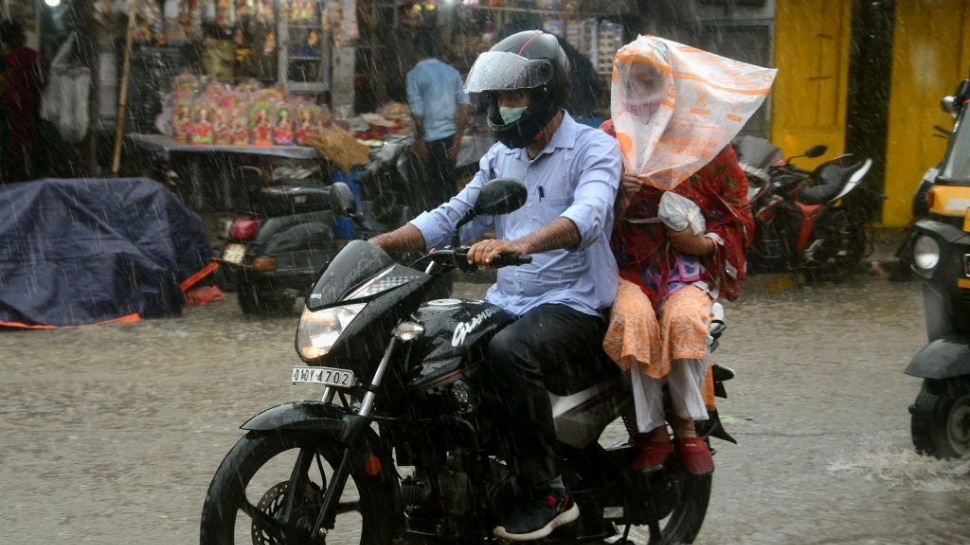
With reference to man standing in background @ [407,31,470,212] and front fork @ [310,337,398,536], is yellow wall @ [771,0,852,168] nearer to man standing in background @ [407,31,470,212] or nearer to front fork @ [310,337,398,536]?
man standing in background @ [407,31,470,212]

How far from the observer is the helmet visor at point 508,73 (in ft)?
13.1

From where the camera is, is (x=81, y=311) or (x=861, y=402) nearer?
(x=861, y=402)

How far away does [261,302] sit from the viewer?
9805 mm

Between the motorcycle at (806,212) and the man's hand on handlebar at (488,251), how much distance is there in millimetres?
7516

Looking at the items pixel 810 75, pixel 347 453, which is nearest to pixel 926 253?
pixel 347 453

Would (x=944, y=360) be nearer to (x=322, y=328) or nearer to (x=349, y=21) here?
(x=322, y=328)

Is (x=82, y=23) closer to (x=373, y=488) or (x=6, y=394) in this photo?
(x=6, y=394)

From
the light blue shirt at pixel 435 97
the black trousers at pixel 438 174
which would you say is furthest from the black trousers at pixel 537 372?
the light blue shirt at pixel 435 97

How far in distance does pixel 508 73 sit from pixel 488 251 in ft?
2.25

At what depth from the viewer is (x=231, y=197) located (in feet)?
40.0

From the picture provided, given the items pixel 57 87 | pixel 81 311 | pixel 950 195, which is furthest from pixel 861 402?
pixel 57 87

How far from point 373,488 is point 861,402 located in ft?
13.6

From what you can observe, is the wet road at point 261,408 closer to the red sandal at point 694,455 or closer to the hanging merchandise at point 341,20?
the red sandal at point 694,455

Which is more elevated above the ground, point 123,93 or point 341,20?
point 341,20
